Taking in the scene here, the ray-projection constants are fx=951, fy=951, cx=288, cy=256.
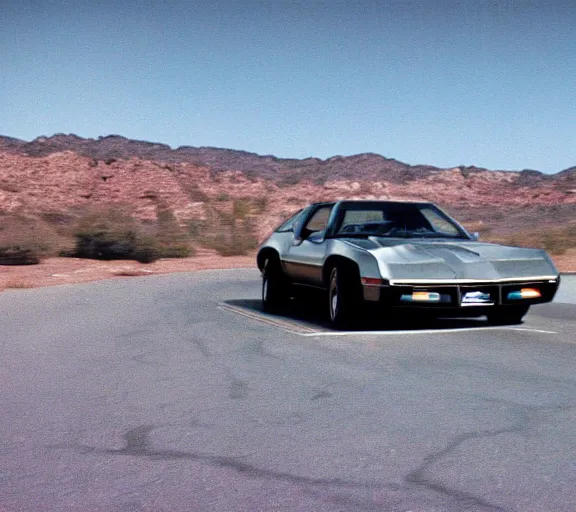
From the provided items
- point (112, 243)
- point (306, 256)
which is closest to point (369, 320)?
point (306, 256)

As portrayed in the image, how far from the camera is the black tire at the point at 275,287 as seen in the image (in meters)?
13.6

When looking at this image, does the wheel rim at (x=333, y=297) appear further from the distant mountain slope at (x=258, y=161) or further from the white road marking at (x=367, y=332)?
the distant mountain slope at (x=258, y=161)

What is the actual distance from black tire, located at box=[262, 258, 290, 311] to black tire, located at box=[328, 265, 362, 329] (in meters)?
2.17

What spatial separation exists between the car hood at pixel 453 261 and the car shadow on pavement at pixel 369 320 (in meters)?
0.62

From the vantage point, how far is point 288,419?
639cm

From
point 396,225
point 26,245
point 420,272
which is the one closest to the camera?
point 420,272

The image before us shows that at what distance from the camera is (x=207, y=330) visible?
1159 centimetres

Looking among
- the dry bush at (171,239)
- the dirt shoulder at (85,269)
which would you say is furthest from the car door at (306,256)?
the dry bush at (171,239)

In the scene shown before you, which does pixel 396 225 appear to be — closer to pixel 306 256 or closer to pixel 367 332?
pixel 306 256

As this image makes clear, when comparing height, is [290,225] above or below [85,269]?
above

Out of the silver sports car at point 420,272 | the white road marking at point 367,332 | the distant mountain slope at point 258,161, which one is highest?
the distant mountain slope at point 258,161

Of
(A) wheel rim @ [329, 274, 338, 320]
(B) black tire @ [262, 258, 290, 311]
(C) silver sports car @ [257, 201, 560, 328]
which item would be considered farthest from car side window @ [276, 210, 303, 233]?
(A) wheel rim @ [329, 274, 338, 320]

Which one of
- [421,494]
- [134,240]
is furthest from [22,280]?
[421,494]

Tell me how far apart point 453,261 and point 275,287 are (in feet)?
11.7
